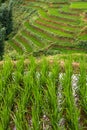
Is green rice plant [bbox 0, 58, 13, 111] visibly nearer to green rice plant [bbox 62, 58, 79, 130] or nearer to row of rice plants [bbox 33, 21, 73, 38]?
green rice plant [bbox 62, 58, 79, 130]

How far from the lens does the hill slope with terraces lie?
29.1 meters

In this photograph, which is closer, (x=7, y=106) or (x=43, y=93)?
(x=7, y=106)

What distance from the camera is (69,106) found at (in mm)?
6059

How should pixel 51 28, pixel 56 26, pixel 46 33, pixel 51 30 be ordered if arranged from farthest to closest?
pixel 51 28
pixel 56 26
pixel 51 30
pixel 46 33

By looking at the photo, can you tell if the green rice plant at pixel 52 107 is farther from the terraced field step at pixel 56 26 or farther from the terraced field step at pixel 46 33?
the terraced field step at pixel 56 26

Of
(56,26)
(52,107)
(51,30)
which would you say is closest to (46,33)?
(51,30)

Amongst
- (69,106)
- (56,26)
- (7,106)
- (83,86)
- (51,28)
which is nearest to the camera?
(69,106)

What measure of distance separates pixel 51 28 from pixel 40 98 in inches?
1041

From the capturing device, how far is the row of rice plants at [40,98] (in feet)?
19.3

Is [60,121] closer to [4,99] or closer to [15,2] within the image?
[4,99]

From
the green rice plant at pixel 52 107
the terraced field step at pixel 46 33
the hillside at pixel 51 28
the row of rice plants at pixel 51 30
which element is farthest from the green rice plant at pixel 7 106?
the row of rice plants at pixel 51 30

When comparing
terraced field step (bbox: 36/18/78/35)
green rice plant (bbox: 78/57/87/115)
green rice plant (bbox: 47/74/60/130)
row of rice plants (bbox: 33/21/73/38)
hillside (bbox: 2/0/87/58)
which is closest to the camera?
green rice plant (bbox: 47/74/60/130)

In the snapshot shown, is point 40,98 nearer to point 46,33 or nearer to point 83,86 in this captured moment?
point 83,86

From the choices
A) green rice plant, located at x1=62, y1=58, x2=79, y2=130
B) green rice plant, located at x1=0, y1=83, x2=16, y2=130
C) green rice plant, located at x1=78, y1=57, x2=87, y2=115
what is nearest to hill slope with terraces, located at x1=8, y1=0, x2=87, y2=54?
green rice plant, located at x1=78, y1=57, x2=87, y2=115
